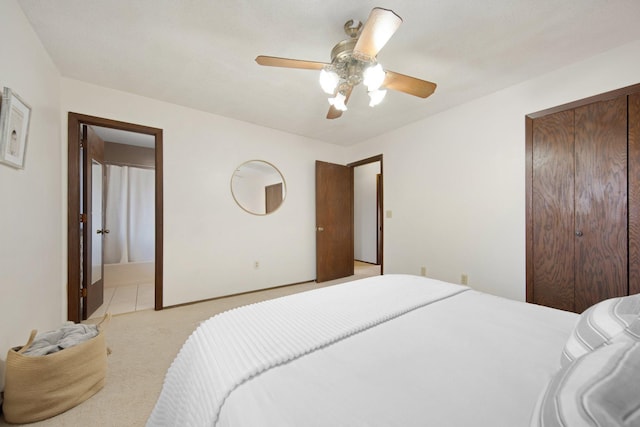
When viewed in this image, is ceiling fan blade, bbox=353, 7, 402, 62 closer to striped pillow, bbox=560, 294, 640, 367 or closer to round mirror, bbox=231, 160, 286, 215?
striped pillow, bbox=560, 294, 640, 367

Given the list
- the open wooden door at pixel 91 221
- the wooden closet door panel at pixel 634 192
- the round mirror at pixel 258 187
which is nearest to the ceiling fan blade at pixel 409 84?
the wooden closet door panel at pixel 634 192

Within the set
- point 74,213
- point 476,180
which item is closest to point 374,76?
point 476,180

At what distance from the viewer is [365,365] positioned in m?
0.74

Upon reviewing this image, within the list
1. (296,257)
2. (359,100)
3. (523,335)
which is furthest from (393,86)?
(296,257)

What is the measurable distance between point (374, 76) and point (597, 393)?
1623 millimetres

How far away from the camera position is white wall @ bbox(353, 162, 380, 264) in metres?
5.43

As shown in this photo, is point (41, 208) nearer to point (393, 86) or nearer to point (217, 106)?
point (217, 106)

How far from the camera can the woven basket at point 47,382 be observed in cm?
121

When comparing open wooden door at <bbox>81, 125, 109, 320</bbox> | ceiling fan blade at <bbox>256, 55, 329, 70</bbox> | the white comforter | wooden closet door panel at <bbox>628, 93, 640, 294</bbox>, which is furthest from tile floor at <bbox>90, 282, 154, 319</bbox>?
wooden closet door panel at <bbox>628, 93, 640, 294</bbox>

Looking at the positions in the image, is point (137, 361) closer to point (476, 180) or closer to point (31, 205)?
point (31, 205)

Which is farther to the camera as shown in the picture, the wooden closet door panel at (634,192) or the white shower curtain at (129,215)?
the white shower curtain at (129,215)

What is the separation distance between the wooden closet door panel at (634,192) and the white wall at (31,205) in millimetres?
4093

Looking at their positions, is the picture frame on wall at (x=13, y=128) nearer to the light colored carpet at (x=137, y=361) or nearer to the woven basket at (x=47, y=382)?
the woven basket at (x=47, y=382)

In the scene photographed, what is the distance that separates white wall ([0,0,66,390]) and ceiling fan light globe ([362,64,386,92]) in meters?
2.03
